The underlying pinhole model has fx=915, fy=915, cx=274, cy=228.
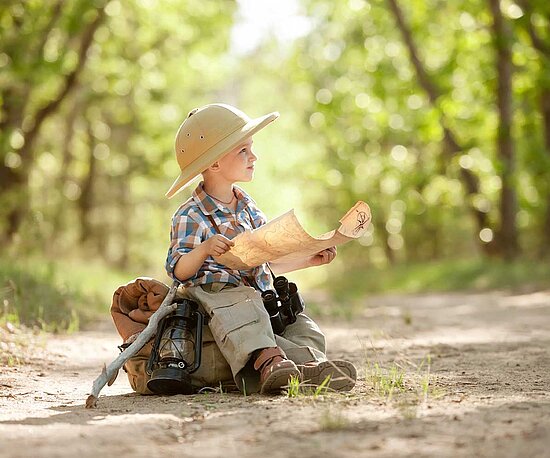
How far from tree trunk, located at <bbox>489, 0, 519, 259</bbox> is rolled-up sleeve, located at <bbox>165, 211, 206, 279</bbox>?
36.1 feet

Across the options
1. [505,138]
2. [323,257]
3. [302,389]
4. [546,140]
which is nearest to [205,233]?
[323,257]

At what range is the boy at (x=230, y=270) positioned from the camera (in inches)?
173

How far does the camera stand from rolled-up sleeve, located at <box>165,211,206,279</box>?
4645 millimetres

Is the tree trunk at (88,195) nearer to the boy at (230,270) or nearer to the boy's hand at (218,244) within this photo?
the boy at (230,270)

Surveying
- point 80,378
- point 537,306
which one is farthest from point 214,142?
point 537,306

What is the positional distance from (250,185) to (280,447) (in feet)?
94.4

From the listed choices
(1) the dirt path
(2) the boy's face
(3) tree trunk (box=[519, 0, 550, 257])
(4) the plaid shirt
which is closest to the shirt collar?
(4) the plaid shirt

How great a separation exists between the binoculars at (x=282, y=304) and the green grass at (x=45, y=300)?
2.27m

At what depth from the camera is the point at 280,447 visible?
310 cm

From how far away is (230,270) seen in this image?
15.6ft

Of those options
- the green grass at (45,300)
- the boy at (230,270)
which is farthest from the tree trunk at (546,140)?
Answer: the boy at (230,270)

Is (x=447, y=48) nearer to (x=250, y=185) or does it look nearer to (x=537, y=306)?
(x=537, y=306)

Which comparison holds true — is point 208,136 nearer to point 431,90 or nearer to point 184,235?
point 184,235

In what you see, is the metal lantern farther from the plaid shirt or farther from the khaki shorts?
the plaid shirt
